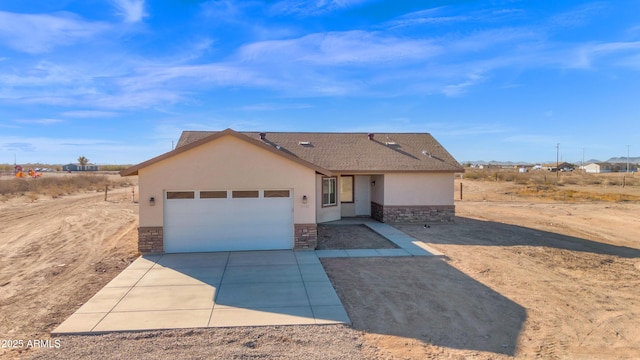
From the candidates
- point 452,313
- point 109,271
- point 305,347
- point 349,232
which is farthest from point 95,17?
point 452,313

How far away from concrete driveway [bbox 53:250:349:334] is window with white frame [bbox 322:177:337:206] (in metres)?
7.19

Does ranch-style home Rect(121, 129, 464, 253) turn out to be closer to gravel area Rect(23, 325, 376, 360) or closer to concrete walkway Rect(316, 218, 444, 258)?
concrete walkway Rect(316, 218, 444, 258)

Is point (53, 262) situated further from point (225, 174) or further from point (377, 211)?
point (377, 211)

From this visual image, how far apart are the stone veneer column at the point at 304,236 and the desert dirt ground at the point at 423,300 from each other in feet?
5.17

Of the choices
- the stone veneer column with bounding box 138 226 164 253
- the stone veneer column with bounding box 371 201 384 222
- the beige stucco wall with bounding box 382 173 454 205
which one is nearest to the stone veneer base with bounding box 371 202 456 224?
the stone veneer column with bounding box 371 201 384 222

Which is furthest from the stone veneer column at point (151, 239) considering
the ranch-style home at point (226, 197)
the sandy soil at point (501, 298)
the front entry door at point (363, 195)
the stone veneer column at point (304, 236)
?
the front entry door at point (363, 195)

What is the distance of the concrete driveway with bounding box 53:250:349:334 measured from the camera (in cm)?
684

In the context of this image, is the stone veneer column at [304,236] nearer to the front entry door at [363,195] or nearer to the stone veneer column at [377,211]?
the stone veneer column at [377,211]

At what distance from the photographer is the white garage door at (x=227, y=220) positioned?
12.0 m

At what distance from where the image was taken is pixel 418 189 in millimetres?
18266

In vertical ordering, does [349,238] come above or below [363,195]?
below

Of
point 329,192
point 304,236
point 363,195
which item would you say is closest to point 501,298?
point 304,236

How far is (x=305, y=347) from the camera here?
19.4 ft

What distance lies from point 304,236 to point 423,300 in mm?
5230
